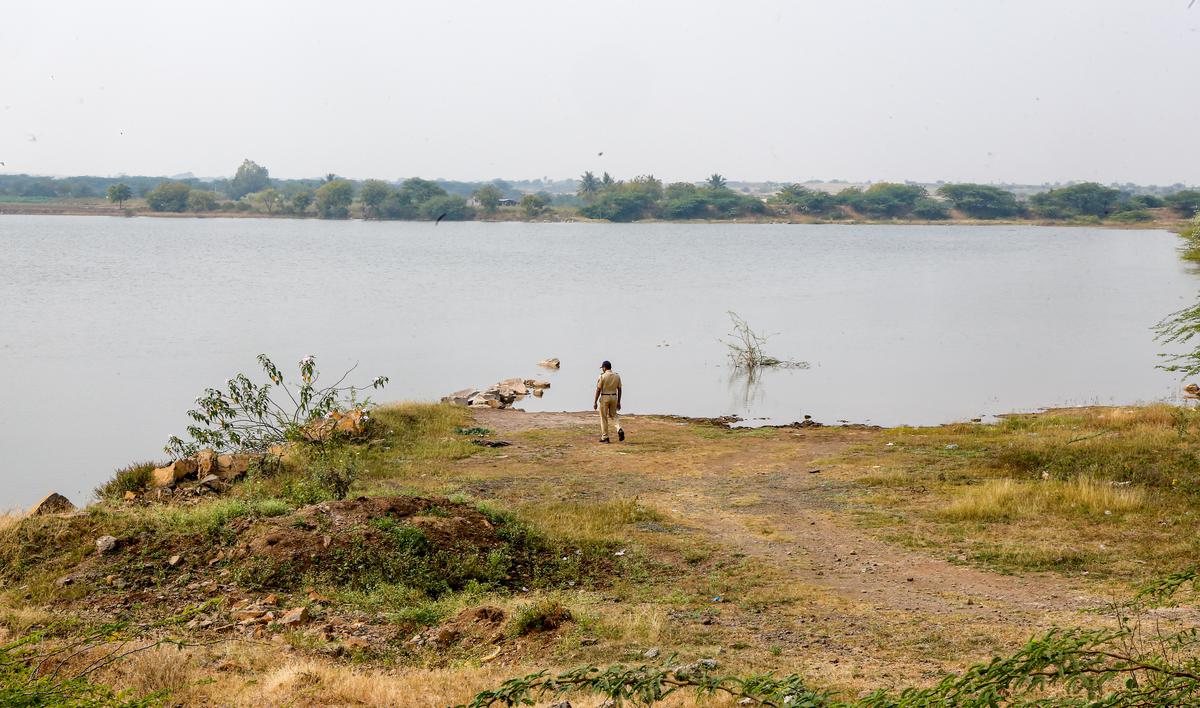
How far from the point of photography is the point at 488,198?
575ft

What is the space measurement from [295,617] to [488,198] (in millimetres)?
169462

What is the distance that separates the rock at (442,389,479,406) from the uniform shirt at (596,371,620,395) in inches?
278

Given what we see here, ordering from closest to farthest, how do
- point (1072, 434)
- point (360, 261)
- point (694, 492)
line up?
point (694, 492)
point (1072, 434)
point (360, 261)

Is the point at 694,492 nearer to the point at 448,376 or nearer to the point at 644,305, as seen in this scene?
the point at 448,376

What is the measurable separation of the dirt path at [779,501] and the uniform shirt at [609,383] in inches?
43.9

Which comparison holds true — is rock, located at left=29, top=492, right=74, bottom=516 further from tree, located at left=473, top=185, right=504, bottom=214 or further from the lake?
tree, located at left=473, top=185, right=504, bottom=214

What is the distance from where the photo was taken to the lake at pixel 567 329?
28.3 metres

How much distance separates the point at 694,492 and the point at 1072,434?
24.8 ft

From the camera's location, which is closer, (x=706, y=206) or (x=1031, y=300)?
(x=1031, y=300)

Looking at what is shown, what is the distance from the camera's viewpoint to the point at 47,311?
48188 mm

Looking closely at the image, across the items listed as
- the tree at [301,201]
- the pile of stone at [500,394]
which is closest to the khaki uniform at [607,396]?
the pile of stone at [500,394]

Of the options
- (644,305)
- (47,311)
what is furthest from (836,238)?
(47,311)

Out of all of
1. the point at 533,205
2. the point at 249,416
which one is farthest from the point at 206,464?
the point at 533,205

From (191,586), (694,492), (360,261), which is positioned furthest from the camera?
(360,261)
